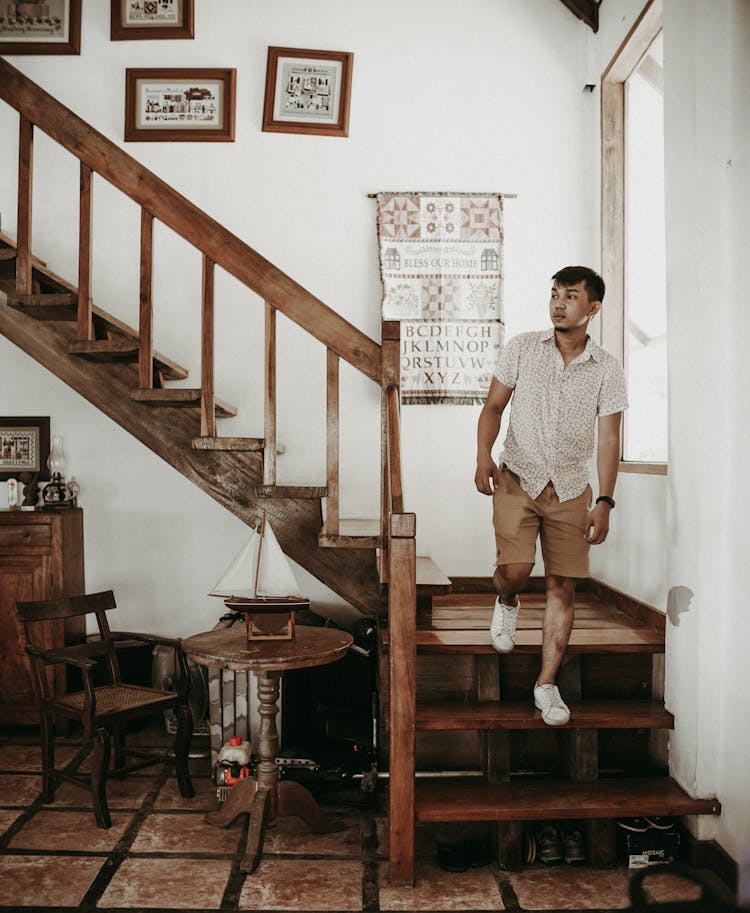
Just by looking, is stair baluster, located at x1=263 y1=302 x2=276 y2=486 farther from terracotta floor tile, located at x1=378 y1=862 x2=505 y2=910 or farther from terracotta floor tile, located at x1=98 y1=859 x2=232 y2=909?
terracotta floor tile, located at x1=378 y1=862 x2=505 y2=910

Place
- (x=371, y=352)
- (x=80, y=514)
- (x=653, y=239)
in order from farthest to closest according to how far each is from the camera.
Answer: (x=80, y=514) → (x=653, y=239) → (x=371, y=352)

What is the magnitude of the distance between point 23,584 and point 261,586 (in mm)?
1761

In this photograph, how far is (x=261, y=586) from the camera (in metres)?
3.06

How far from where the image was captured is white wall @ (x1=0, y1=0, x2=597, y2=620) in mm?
4582

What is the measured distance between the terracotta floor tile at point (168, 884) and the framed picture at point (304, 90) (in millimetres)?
3604

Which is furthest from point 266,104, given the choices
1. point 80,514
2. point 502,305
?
point 80,514

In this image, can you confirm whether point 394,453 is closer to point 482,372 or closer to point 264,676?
point 264,676

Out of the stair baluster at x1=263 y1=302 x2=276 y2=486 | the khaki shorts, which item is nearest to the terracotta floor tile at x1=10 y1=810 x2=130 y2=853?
the stair baluster at x1=263 y1=302 x2=276 y2=486

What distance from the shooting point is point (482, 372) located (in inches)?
181

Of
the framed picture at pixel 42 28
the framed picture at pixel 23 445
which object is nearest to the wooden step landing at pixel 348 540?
the framed picture at pixel 23 445

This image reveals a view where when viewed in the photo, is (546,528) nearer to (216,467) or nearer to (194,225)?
(216,467)

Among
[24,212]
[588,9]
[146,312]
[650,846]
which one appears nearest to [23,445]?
[24,212]

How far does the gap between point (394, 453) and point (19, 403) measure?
2.60 m

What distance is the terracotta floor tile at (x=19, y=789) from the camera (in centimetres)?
340
